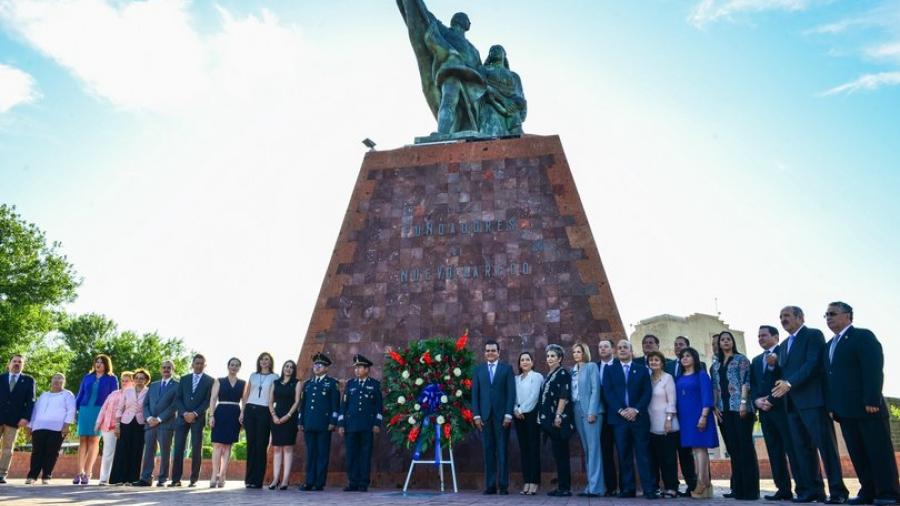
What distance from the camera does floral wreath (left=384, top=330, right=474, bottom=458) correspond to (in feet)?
27.9

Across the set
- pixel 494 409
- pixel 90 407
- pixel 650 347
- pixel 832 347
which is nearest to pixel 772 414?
pixel 832 347

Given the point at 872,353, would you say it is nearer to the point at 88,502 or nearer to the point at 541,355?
the point at 541,355

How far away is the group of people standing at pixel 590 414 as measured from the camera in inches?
256

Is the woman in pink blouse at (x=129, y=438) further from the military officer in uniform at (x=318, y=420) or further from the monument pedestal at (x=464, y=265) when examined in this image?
the military officer in uniform at (x=318, y=420)

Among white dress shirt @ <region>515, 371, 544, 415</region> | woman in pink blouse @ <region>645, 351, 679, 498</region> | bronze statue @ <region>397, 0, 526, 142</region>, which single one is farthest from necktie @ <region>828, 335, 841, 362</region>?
bronze statue @ <region>397, 0, 526, 142</region>

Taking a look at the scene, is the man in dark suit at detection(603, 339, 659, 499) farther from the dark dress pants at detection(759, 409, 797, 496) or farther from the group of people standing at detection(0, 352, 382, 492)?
the group of people standing at detection(0, 352, 382, 492)

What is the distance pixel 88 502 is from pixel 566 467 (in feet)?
16.4

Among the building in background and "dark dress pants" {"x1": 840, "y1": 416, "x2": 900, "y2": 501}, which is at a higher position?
the building in background

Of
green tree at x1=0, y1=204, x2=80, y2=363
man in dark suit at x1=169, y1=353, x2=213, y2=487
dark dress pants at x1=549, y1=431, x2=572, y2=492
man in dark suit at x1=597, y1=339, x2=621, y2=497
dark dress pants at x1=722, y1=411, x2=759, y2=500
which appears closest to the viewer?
dark dress pants at x1=722, y1=411, x2=759, y2=500

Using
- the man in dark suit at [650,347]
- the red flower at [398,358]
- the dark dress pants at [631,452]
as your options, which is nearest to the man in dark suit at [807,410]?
the dark dress pants at [631,452]

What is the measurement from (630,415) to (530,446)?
1317 mm

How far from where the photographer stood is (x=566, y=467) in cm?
773

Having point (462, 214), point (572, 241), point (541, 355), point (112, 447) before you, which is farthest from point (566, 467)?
point (112, 447)

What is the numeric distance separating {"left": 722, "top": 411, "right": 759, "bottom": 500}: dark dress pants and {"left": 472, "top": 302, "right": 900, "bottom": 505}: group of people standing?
0.01 meters
